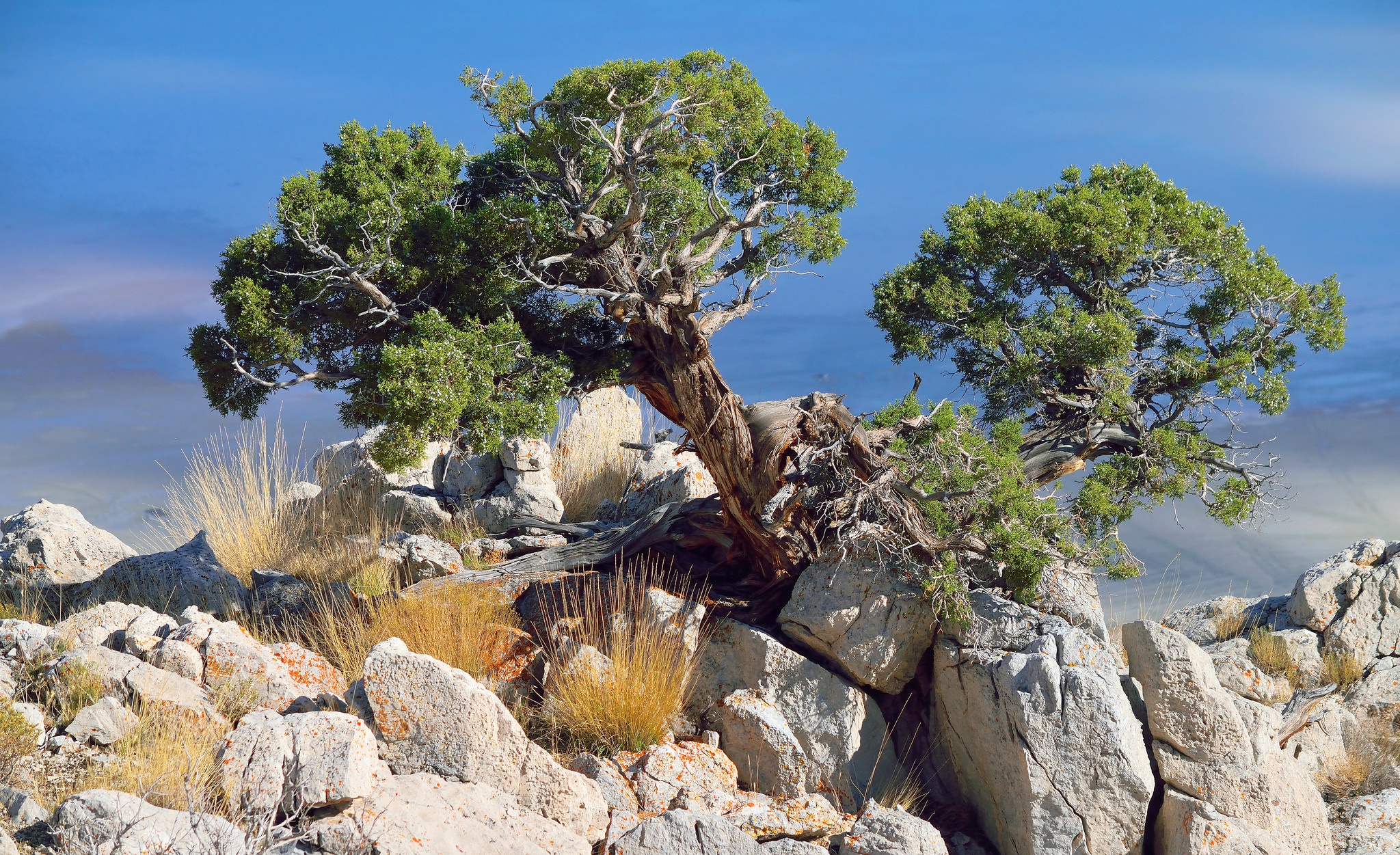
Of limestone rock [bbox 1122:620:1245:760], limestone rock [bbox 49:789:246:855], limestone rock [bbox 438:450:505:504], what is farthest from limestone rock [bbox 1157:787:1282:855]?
limestone rock [bbox 438:450:505:504]

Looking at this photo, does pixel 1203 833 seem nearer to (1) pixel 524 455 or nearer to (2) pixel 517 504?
(2) pixel 517 504

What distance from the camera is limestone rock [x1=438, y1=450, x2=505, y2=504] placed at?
1444 centimetres

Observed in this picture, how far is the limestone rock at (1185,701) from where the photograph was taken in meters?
7.73

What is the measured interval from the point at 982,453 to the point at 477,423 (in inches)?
170

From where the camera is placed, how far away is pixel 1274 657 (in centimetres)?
1186

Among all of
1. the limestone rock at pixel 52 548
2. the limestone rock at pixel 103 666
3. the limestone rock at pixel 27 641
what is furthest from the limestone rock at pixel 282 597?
the limestone rock at pixel 103 666

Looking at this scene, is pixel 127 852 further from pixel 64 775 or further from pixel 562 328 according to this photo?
pixel 562 328

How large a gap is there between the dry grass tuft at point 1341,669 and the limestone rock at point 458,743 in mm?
8986

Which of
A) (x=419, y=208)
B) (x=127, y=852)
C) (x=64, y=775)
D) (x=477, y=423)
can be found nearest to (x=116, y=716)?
(x=64, y=775)

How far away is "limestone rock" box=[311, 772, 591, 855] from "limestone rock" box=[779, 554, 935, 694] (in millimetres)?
3028

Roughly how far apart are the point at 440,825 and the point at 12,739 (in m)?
2.99

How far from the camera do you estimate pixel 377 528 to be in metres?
13.9

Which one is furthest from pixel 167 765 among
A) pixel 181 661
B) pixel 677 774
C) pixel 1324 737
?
pixel 1324 737

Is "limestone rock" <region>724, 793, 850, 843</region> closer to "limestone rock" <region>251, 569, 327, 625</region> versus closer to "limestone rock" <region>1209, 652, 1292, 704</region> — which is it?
"limestone rock" <region>1209, 652, 1292, 704</region>
